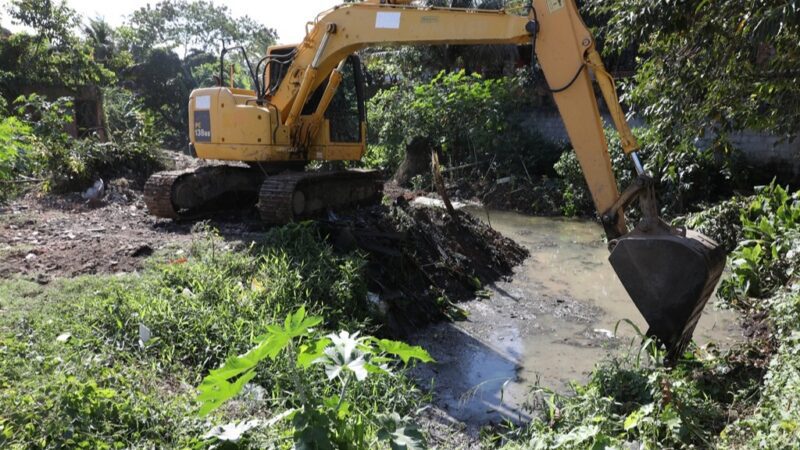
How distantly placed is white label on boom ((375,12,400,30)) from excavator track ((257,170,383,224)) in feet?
6.89

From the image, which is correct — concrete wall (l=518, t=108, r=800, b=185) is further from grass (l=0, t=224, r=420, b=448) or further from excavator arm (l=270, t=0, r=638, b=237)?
grass (l=0, t=224, r=420, b=448)

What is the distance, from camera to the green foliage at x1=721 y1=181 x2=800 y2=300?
573cm

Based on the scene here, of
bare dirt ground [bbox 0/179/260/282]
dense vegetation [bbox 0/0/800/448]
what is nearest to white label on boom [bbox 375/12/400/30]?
dense vegetation [bbox 0/0/800/448]

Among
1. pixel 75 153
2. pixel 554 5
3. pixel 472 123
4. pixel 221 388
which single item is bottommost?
pixel 221 388

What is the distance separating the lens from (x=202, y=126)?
8.25 m

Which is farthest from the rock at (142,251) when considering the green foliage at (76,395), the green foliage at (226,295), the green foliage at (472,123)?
the green foliage at (472,123)

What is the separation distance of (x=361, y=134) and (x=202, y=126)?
222cm

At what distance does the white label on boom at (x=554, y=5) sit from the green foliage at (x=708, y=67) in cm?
57

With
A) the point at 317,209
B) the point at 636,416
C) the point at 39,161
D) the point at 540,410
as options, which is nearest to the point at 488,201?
the point at 317,209

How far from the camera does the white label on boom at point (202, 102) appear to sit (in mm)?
8125

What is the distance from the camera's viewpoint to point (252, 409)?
12.1 ft

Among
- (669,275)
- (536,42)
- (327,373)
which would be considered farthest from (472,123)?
(327,373)

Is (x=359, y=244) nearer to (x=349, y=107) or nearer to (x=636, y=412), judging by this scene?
(x=349, y=107)

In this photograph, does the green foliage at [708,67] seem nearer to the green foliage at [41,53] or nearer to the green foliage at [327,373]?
the green foliage at [327,373]
